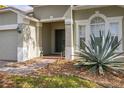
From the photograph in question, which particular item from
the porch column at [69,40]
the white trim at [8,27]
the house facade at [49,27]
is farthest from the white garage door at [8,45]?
the porch column at [69,40]

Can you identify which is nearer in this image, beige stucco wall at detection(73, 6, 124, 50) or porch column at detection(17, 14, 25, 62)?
beige stucco wall at detection(73, 6, 124, 50)

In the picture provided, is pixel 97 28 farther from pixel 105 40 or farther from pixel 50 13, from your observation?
pixel 50 13

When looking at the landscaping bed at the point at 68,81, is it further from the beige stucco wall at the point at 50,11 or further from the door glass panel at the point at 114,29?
the beige stucco wall at the point at 50,11

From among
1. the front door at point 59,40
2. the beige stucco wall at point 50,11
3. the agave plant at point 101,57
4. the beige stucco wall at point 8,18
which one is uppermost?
the beige stucco wall at point 50,11

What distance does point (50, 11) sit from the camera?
18.4 metres

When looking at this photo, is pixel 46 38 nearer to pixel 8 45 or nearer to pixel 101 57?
pixel 8 45

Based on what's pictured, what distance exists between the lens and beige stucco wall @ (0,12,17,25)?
17.7 meters

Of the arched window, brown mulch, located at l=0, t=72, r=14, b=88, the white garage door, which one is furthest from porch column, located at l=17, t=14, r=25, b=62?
brown mulch, located at l=0, t=72, r=14, b=88

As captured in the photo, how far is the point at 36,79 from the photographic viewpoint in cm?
970

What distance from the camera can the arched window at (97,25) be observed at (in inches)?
614

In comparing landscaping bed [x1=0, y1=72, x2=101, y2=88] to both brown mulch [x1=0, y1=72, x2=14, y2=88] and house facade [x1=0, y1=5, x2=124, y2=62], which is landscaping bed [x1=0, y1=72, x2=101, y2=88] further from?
house facade [x1=0, y1=5, x2=124, y2=62]

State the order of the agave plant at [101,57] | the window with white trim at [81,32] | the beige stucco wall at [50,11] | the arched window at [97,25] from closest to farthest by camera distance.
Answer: the agave plant at [101,57], the arched window at [97,25], the window with white trim at [81,32], the beige stucco wall at [50,11]

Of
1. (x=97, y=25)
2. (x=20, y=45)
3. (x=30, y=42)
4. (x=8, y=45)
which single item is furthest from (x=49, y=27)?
(x=97, y=25)
